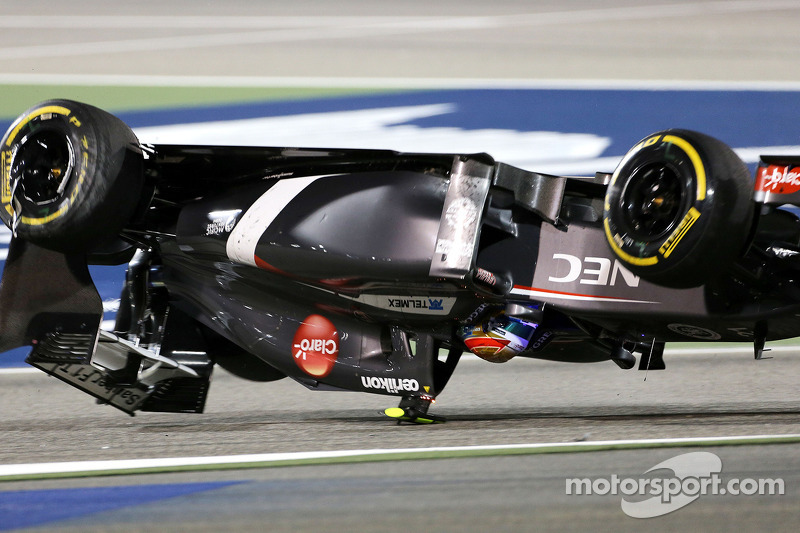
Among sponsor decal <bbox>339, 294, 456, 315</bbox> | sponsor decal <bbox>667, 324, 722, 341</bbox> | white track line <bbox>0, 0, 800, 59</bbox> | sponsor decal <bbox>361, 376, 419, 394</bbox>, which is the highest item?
white track line <bbox>0, 0, 800, 59</bbox>

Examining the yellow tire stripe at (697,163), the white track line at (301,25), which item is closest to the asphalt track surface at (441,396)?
the white track line at (301,25)

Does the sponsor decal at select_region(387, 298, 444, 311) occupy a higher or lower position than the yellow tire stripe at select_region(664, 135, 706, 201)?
lower

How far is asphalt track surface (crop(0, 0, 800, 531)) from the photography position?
7.68ft

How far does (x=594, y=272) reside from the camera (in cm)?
309

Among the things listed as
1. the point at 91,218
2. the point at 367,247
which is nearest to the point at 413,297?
the point at 367,247

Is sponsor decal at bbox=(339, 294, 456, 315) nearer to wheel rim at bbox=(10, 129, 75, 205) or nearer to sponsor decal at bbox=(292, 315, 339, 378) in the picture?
sponsor decal at bbox=(292, 315, 339, 378)

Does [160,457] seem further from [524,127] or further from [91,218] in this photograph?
[524,127]

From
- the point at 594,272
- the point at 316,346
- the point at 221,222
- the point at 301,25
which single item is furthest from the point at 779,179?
the point at 301,25

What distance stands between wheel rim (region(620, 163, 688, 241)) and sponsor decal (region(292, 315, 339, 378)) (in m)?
1.35

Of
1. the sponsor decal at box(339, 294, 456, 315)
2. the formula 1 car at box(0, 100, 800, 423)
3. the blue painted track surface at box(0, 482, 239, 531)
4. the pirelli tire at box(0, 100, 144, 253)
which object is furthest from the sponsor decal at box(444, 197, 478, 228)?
the pirelli tire at box(0, 100, 144, 253)

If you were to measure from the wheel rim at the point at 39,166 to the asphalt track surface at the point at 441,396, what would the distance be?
2.98 ft

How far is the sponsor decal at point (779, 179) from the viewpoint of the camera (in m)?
2.58

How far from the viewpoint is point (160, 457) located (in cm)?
298

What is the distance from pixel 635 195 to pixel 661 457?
30.4 inches
